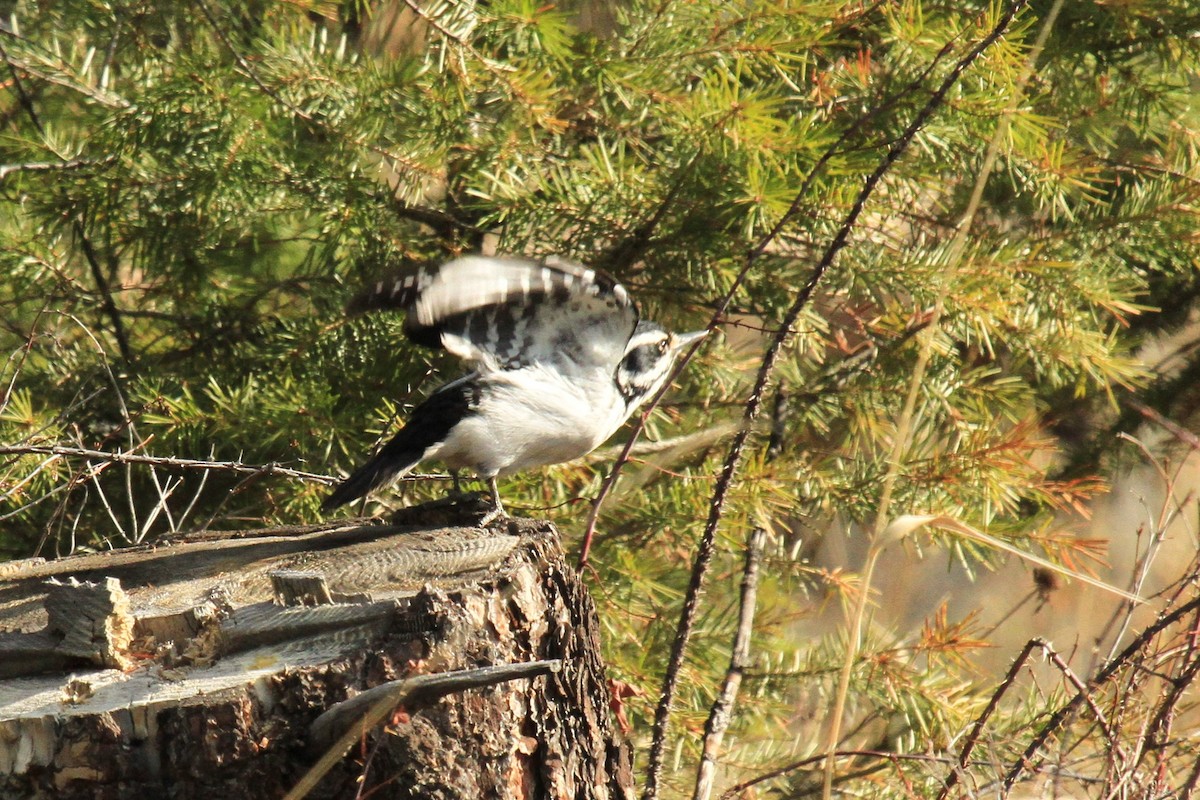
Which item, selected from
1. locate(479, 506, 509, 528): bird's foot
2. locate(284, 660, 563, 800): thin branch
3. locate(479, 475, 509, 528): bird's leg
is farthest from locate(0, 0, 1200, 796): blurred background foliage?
locate(284, 660, 563, 800): thin branch

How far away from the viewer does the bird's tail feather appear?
7.84 feet

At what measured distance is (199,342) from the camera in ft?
11.3

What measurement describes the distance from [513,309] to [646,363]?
1.43ft

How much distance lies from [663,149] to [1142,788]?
7.55ft

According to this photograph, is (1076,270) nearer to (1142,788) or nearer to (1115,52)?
(1115,52)

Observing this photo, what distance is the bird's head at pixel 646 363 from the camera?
3.09m

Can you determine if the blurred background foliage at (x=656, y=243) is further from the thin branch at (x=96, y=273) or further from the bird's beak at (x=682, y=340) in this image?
the bird's beak at (x=682, y=340)

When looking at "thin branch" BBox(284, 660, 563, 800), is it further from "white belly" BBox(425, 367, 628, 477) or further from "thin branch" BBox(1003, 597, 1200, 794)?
"white belly" BBox(425, 367, 628, 477)

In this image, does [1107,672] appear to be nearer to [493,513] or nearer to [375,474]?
[493,513]

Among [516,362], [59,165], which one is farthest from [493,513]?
[59,165]

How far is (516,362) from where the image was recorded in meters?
2.89

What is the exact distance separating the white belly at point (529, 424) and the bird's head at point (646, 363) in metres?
0.20

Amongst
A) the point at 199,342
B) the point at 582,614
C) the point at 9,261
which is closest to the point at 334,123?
the point at 199,342

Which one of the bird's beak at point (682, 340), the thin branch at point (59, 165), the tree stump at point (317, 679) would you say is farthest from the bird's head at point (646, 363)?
the thin branch at point (59, 165)
